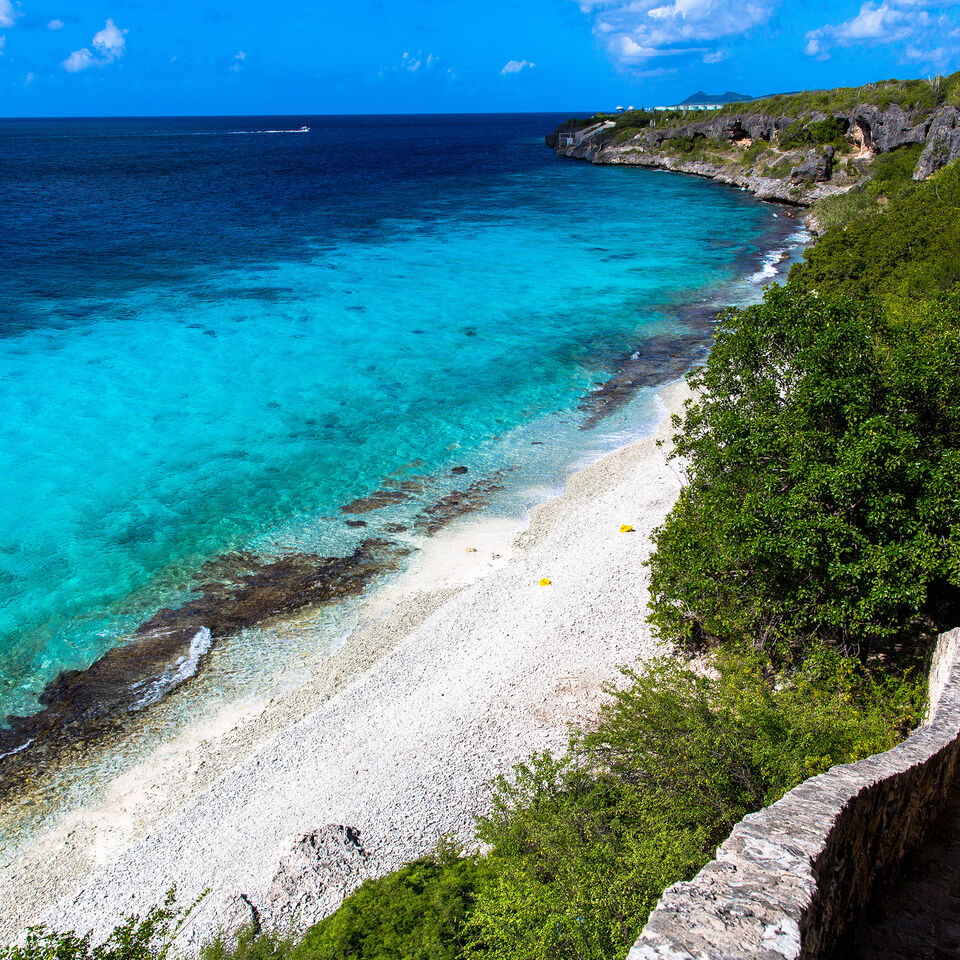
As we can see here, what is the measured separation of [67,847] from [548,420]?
21579mm

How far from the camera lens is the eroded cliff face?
219ft

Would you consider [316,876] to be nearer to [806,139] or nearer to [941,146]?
[941,146]

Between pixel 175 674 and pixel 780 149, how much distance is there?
91.6m

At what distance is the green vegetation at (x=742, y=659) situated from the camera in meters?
9.25

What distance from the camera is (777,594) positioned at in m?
13.0

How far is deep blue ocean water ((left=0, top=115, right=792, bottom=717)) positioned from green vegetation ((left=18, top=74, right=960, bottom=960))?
34.2 feet

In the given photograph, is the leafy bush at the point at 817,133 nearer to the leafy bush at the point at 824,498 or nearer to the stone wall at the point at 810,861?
the leafy bush at the point at 824,498

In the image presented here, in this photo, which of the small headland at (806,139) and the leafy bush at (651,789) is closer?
the leafy bush at (651,789)

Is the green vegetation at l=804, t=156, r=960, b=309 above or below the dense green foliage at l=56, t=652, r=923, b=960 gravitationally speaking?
above

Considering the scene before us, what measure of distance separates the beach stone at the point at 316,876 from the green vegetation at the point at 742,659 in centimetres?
41

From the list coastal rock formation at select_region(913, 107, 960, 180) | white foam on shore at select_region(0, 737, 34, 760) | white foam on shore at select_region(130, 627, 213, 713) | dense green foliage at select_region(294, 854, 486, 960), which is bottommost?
white foam on shore at select_region(0, 737, 34, 760)

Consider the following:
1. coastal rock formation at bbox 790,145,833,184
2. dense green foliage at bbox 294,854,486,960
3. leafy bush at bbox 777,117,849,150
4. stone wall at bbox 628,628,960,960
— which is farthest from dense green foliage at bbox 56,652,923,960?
leafy bush at bbox 777,117,849,150

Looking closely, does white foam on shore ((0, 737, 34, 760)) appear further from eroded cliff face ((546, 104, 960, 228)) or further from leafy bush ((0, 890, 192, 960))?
eroded cliff face ((546, 104, 960, 228))

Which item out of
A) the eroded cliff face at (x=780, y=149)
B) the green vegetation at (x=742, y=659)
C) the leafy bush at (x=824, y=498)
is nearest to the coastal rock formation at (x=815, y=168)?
the eroded cliff face at (x=780, y=149)
